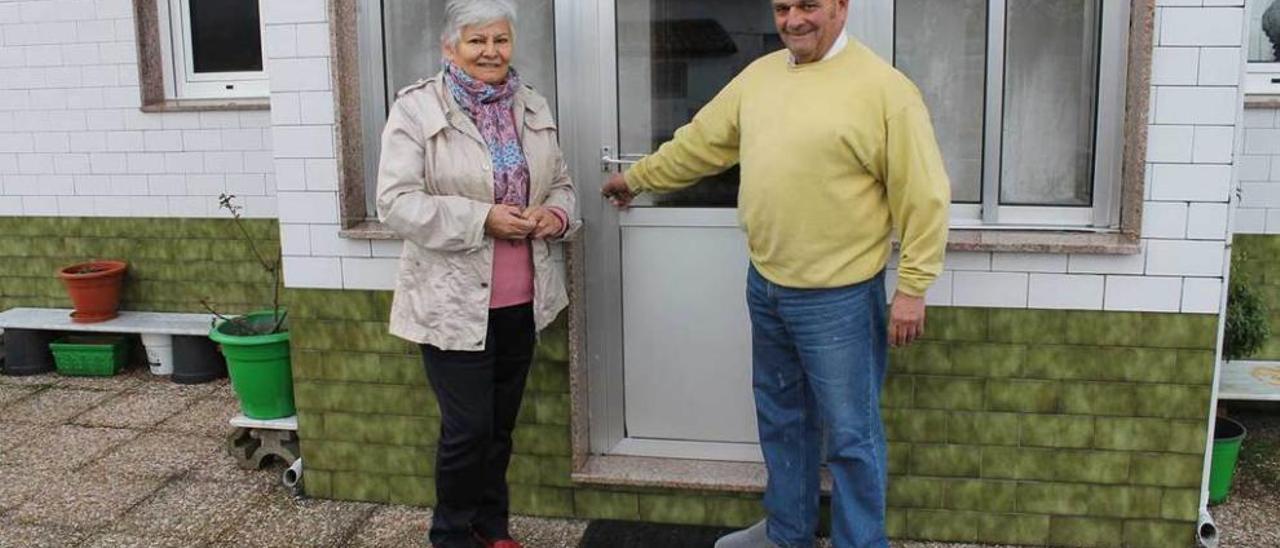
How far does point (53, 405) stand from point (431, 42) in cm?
272

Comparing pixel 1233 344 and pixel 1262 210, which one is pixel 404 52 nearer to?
pixel 1233 344

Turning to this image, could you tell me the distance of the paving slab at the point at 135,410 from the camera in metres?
4.54

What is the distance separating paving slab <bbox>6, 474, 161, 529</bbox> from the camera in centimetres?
357

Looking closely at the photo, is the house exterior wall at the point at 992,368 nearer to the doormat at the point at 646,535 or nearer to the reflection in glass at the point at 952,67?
the doormat at the point at 646,535

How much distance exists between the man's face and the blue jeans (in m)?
0.58

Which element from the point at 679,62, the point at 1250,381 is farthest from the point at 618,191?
the point at 1250,381

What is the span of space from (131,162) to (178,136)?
0.30 meters

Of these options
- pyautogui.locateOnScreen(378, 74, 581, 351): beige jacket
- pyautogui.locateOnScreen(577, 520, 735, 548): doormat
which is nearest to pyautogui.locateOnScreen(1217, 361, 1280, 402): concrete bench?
pyautogui.locateOnScreen(577, 520, 735, 548): doormat

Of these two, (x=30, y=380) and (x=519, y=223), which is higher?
(x=519, y=223)

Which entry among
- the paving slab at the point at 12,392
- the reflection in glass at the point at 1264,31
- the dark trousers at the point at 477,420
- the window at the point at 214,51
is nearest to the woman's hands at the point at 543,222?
the dark trousers at the point at 477,420

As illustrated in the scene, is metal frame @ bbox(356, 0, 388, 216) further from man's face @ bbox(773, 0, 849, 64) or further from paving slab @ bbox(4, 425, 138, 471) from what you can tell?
paving slab @ bbox(4, 425, 138, 471)

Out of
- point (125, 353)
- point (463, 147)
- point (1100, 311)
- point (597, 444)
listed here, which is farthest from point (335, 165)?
point (125, 353)

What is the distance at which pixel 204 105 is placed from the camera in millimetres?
5230

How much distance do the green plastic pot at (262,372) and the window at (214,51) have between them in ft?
6.56
